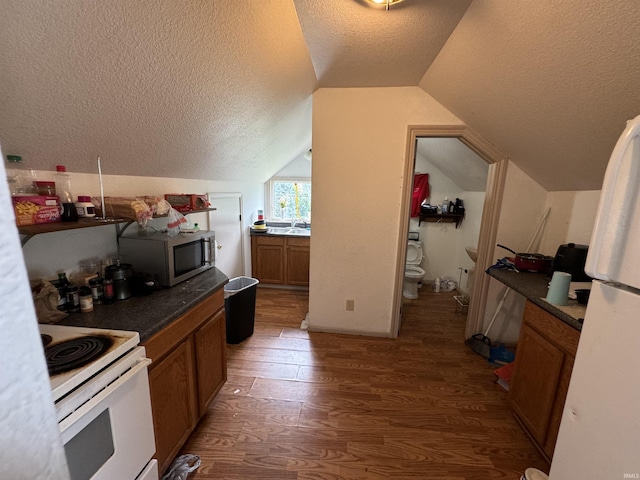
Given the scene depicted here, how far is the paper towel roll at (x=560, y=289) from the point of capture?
1442 millimetres

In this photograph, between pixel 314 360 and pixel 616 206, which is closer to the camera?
pixel 616 206

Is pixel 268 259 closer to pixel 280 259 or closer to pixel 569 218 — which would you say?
pixel 280 259

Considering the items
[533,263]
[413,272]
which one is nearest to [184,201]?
[533,263]

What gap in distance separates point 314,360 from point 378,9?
8.02ft

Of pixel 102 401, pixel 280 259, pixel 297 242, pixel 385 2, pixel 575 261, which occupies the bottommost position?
pixel 280 259

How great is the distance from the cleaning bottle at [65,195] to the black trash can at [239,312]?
1.33m

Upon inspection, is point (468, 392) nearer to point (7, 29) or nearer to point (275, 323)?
point (275, 323)

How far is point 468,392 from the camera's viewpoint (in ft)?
6.53

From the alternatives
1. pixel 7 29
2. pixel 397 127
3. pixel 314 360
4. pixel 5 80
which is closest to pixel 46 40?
pixel 7 29

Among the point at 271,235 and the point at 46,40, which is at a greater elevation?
the point at 46,40

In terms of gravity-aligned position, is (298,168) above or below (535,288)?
above

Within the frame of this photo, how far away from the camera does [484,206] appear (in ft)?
8.13

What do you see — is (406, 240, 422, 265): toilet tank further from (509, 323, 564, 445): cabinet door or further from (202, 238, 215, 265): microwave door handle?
(202, 238, 215, 265): microwave door handle

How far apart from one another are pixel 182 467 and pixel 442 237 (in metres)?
3.96
